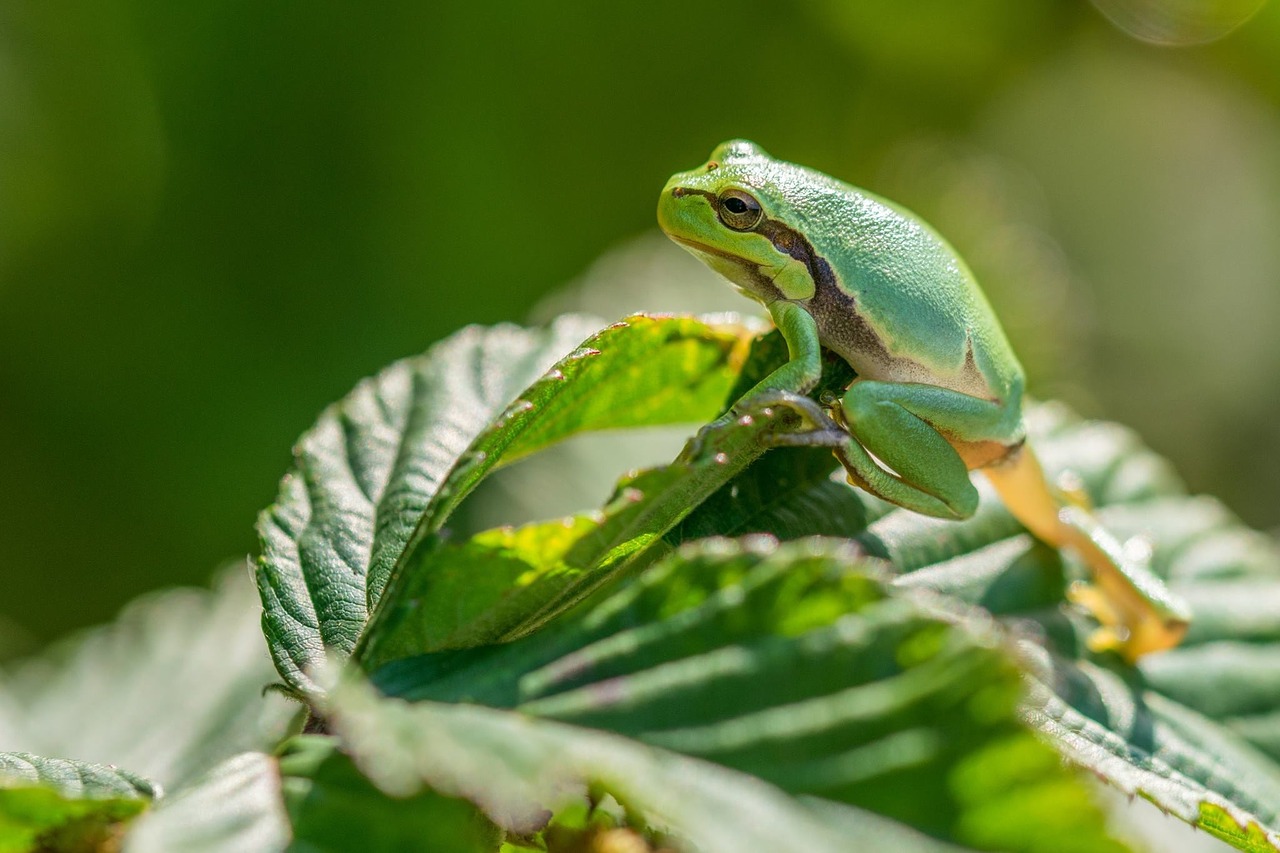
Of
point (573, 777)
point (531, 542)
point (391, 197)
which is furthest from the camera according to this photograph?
point (391, 197)

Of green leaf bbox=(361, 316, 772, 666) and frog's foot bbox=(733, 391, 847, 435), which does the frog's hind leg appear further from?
green leaf bbox=(361, 316, 772, 666)

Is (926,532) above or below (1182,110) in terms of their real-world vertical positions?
below

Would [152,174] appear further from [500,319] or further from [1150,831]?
[1150,831]

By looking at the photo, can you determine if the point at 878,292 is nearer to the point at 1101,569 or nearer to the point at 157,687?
the point at 1101,569

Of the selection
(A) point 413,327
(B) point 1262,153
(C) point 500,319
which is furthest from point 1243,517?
(A) point 413,327

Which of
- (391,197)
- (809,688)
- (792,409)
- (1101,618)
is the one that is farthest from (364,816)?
(391,197)

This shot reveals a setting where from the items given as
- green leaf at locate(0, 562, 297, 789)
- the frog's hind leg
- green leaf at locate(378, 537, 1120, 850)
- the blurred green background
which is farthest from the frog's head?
green leaf at locate(0, 562, 297, 789)
